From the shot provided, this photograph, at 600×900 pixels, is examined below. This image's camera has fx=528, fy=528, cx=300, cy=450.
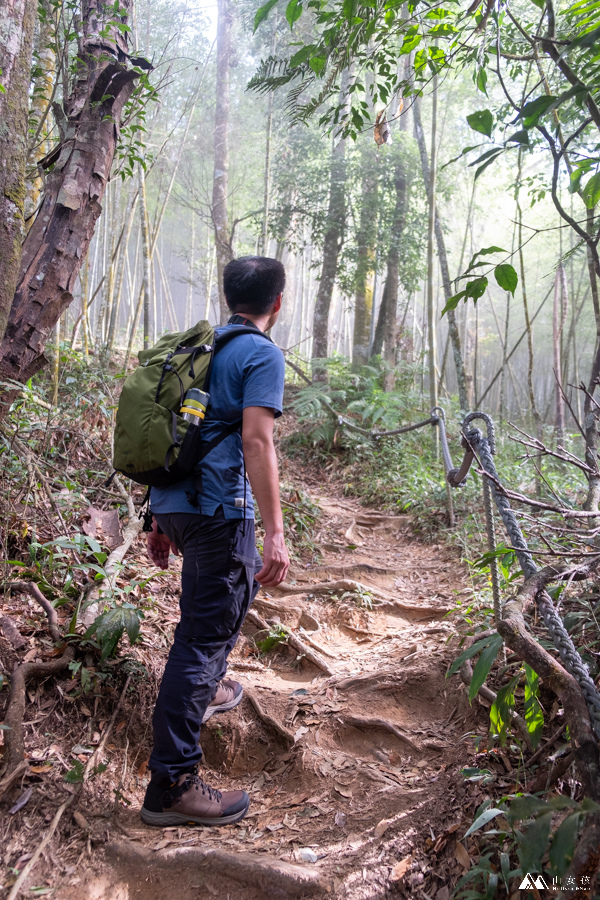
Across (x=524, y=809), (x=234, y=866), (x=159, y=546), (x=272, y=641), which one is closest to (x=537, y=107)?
(x=524, y=809)

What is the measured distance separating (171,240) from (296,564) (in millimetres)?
22000

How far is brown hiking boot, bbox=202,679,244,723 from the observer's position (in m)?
2.12

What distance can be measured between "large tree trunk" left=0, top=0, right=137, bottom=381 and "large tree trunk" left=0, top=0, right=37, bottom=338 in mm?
846

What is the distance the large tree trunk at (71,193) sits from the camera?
2396mm

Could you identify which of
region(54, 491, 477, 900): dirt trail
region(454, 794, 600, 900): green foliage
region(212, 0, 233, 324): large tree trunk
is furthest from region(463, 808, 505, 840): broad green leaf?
region(212, 0, 233, 324): large tree trunk

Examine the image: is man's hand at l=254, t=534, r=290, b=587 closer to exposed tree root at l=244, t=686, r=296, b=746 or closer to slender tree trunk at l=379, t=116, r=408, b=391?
exposed tree root at l=244, t=686, r=296, b=746

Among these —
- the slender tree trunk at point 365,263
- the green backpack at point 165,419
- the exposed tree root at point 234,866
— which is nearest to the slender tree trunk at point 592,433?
the green backpack at point 165,419

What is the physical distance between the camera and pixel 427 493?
17.4 ft

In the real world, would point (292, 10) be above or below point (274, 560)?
above

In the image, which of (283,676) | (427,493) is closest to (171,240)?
(427,493)

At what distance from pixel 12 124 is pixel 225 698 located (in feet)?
6.97

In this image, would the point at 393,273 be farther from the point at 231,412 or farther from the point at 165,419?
the point at 165,419

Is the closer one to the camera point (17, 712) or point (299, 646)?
point (17, 712)

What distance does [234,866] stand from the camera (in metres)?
1.42
